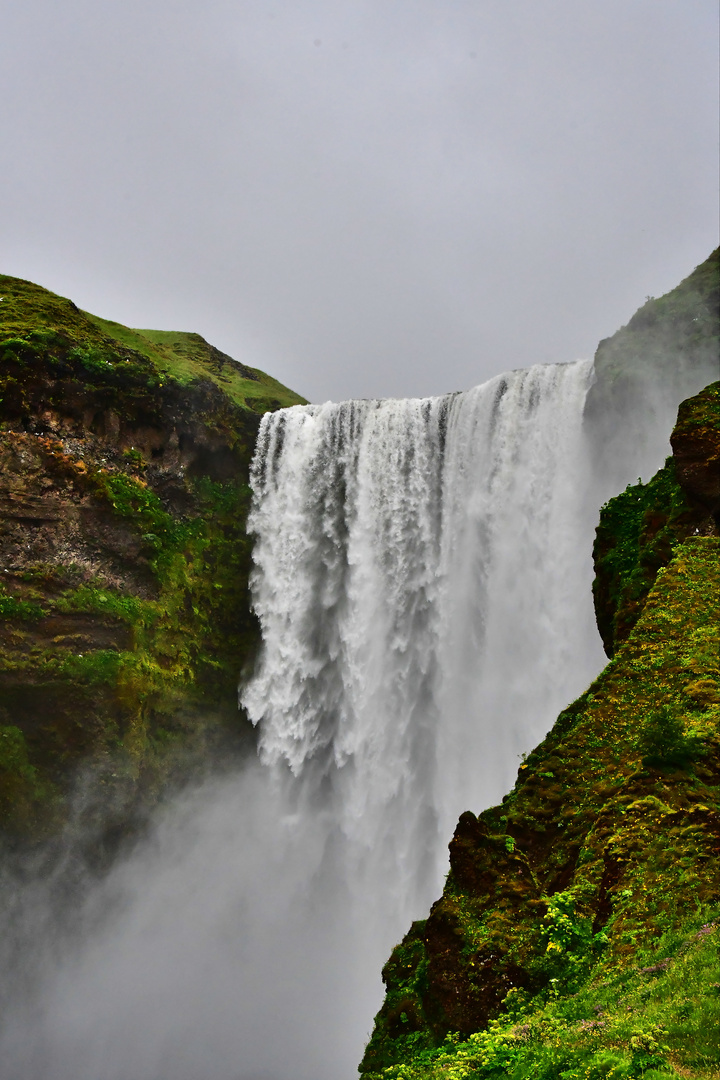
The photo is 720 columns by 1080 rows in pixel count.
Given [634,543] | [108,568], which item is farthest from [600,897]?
[108,568]

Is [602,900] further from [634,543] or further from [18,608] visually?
[18,608]

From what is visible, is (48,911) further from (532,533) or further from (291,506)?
(532,533)

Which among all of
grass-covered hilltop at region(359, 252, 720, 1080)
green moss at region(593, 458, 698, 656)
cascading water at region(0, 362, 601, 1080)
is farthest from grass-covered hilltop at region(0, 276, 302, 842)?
grass-covered hilltop at region(359, 252, 720, 1080)

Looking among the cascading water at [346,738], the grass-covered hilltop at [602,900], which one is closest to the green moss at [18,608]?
the cascading water at [346,738]

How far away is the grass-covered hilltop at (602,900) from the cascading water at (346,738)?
1105 cm

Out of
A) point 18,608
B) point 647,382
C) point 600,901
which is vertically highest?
point 647,382

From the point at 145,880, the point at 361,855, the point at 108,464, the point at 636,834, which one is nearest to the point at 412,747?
the point at 361,855

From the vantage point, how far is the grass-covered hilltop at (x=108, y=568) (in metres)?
19.6

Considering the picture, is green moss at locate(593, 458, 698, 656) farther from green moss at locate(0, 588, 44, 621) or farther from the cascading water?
green moss at locate(0, 588, 44, 621)

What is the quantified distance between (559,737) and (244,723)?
18.6 meters

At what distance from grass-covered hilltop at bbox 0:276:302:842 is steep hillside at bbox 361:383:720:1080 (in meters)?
15.4

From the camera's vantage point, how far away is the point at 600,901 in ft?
18.2

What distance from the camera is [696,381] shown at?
64.8ft

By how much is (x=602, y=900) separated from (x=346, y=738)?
17680mm
